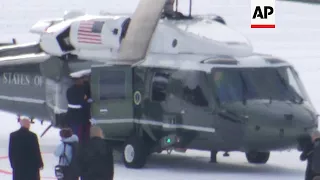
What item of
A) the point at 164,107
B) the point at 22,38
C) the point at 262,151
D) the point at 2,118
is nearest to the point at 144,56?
the point at 164,107

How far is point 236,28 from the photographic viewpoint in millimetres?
41906

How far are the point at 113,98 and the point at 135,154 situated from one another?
99cm

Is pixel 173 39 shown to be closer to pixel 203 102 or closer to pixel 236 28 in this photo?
pixel 203 102

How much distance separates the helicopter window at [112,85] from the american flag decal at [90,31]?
1.91 ft

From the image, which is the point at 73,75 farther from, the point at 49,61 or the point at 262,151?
the point at 262,151

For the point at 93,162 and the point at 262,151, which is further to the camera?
the point at 262,151

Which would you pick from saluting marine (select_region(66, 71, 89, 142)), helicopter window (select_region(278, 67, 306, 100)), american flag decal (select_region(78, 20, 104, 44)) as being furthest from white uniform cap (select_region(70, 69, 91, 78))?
helicopter window (select_region(278, 67, 306, 100))

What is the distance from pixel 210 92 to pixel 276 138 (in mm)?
1174

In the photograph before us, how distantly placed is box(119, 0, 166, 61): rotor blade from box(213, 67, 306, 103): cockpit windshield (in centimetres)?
141

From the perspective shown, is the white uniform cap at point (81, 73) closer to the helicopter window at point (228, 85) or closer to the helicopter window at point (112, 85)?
the helicopter window at point (112, 85)

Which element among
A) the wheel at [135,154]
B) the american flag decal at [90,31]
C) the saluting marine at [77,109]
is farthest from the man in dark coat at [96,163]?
the american flag decal at [90,31]

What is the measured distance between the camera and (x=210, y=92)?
16.9 m

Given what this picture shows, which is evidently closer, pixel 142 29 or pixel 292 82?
pixel 292 82

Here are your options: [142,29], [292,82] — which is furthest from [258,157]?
[142,29]
